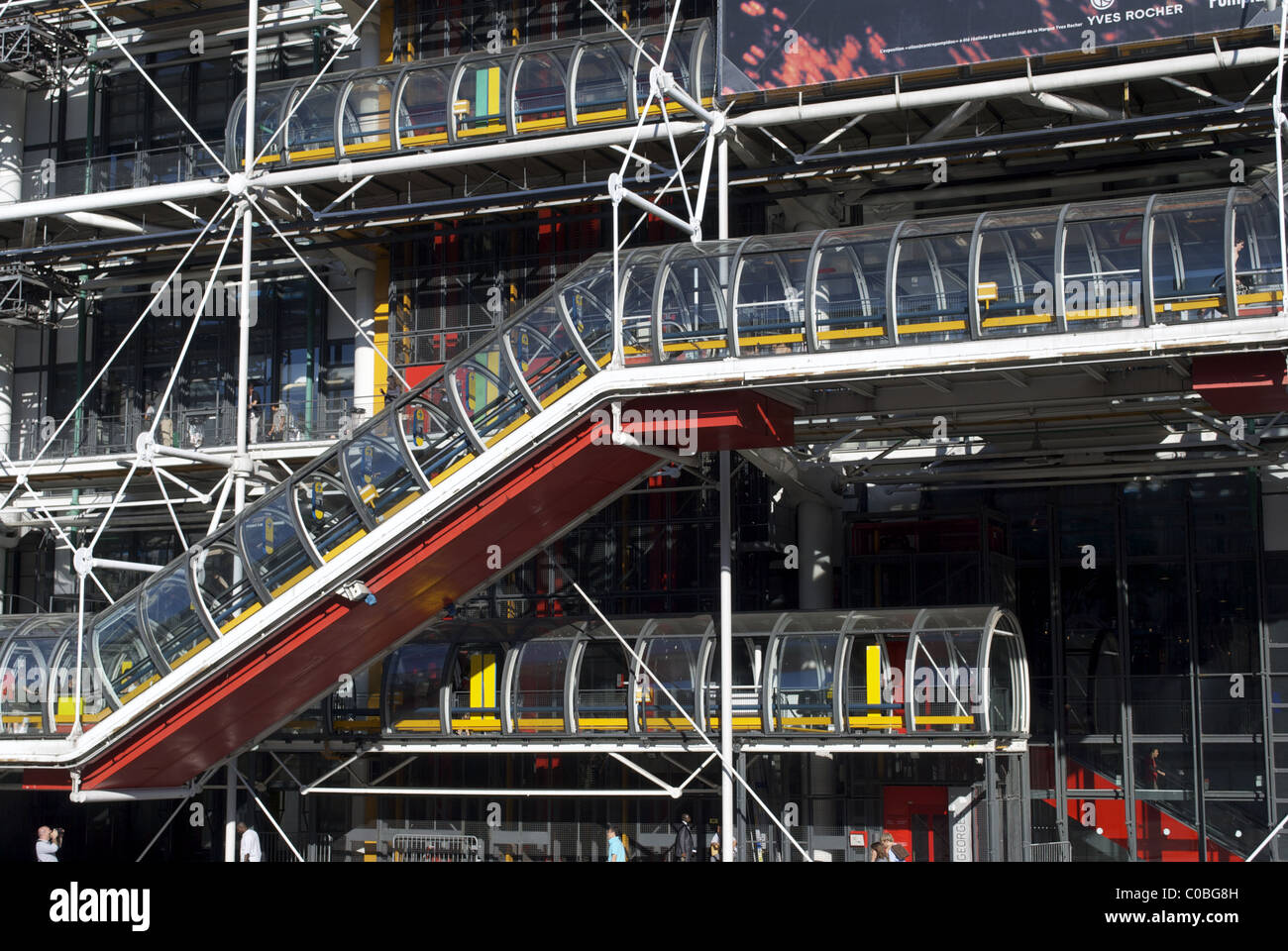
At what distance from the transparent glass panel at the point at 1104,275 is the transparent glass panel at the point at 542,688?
7.66m

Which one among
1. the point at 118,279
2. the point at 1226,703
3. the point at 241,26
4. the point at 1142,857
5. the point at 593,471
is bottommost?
the point at 1142,857

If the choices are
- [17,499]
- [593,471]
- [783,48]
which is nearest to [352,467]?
[593,471]

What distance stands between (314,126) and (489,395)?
7.05m

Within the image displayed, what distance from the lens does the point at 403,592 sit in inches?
765

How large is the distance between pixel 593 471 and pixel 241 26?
12229mm

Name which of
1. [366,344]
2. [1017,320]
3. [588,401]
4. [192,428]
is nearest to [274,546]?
[588,401]

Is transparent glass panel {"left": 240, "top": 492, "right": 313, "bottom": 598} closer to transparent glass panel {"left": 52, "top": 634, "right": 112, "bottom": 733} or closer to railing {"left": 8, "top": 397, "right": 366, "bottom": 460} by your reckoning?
transparent glass panel {"left": 52, "top": 634, "right": 112, "bottom": 733}

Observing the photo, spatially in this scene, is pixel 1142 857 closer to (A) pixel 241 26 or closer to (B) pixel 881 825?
(B) pixel 881 825

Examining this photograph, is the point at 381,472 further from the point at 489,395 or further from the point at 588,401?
the point at 588,401

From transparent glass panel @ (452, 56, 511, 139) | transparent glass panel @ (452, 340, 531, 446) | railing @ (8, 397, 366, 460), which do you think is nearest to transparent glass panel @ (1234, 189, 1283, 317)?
transparent glass panel @ (452, 340, 531, 446)

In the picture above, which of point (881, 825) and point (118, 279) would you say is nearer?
point (881, 825)

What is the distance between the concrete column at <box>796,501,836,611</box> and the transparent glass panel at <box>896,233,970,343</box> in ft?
→ 19.6

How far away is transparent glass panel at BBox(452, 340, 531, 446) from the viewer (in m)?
18.5

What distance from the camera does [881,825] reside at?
70.5 ft
